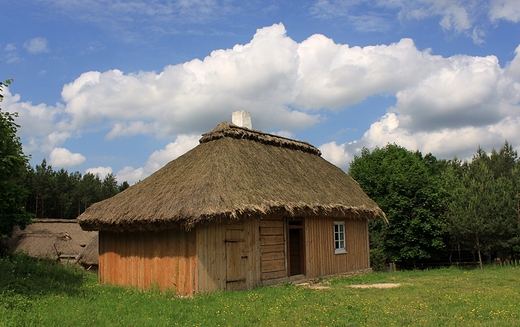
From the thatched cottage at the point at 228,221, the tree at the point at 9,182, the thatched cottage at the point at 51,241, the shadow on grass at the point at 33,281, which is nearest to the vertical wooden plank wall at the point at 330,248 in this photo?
the thatched cottage at the point at 228,221

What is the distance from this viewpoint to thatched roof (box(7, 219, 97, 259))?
95.9 feet

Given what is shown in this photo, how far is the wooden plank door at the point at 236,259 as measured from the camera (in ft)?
38.1

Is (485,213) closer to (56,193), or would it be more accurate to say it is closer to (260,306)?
(260,306)

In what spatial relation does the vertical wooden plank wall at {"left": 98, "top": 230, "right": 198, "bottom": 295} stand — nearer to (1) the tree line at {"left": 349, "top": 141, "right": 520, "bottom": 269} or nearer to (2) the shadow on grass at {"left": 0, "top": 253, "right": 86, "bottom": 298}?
(2) the shadow on grass at {"left": 0, "top": 253, "right": 86, "bottom": 298}

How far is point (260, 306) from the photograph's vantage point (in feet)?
30.0

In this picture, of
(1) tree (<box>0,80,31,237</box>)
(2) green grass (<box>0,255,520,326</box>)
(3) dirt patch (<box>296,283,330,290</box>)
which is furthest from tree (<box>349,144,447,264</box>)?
(1) tree (<box>0,80,31,237</box>)

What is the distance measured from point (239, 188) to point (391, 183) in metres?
14.7

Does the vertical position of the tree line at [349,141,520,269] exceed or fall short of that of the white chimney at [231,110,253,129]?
it falls short

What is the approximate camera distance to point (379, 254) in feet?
74.9

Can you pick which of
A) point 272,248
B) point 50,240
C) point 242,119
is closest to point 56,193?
point 50,240

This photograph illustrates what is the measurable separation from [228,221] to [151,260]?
2.94 meters

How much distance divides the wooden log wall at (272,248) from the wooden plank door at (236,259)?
30.8 inches

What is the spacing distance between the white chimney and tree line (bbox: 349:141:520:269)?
10.3 m

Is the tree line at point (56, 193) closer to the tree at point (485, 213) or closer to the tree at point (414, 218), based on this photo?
the tree at point (414, 218)
